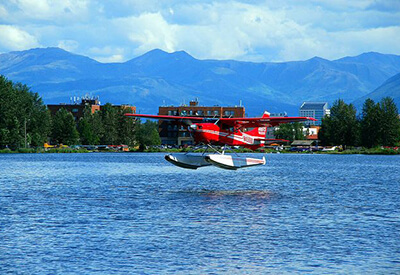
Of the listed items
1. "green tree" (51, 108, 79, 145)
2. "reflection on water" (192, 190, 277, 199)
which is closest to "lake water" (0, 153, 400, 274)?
"reflection on water" (192, 190, 277, 199)

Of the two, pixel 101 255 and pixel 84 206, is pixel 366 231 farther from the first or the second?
pixel 84 206

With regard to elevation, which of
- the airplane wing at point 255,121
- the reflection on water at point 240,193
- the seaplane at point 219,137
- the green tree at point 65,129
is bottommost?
the reflection on water at point 240,193

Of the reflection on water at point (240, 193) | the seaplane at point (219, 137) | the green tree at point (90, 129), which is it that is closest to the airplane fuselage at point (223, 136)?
the seaplane at point (219, 137)

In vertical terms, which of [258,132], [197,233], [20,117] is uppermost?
[20,117]

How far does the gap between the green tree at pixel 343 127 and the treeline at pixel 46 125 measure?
54614mm

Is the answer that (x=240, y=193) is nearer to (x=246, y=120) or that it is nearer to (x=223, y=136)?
(x=223, y=136)

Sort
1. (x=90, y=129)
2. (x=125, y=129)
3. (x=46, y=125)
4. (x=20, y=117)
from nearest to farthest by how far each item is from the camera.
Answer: (x=20, y=117) → (x=46, y=125) → (x=90, y=129) → (x=125, y=129)

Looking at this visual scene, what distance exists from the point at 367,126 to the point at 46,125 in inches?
2995

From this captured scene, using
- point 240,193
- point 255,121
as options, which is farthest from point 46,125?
point 240,193

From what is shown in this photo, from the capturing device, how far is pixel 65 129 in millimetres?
163375

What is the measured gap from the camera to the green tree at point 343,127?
16925cm

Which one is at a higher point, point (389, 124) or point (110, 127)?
point (110, 127)

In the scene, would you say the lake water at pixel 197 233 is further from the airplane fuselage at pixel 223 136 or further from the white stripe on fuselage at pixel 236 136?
the white stripe on fuselage at pixel 236 136

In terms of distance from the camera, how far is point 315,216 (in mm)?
31047
